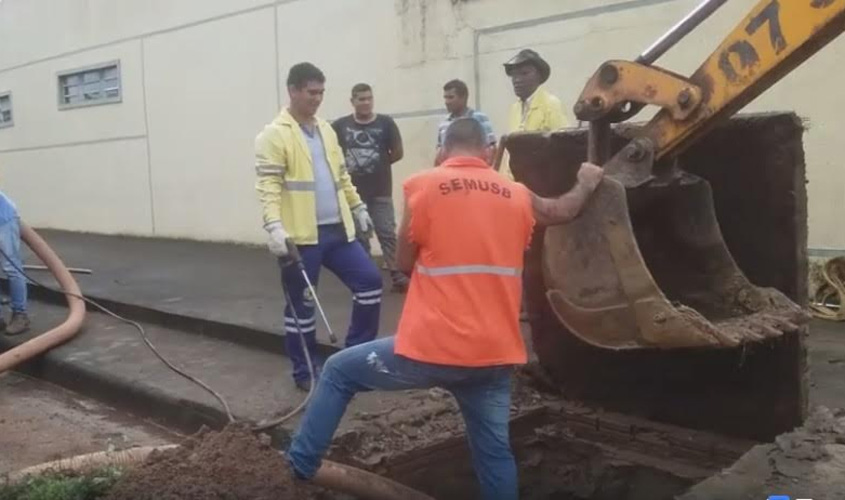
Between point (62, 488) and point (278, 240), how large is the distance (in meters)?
1.60

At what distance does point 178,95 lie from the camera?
508 inches

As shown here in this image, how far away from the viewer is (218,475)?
4035 millimetres

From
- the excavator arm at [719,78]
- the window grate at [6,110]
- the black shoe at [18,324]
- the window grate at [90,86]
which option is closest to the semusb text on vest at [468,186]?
the excavator arm at [719,78]

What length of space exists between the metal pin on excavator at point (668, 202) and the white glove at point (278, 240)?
1.41m

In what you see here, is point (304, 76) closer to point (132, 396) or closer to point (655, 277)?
point (655, 277)

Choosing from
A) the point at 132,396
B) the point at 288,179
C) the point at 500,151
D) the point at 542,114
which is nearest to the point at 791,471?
the point at 500,151

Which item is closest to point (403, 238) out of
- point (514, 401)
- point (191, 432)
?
point (514, 401)

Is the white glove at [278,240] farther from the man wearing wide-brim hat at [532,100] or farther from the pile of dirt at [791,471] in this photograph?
the pile of dirt at [791,471]

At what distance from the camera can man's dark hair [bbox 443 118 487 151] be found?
3.52 metres

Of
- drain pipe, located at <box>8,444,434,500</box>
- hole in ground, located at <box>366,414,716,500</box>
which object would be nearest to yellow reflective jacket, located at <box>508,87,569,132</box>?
hole in ground, located at <box>366,414,716,500</box>

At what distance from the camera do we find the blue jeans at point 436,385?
357 cm

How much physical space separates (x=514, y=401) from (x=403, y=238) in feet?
6.63

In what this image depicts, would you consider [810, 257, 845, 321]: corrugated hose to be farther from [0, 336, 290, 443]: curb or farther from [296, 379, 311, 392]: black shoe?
[0, 336, 290, 443]: curb

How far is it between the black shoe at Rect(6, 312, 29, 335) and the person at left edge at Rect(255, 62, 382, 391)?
10.8 feet
